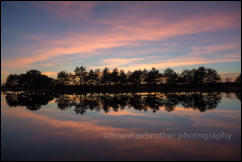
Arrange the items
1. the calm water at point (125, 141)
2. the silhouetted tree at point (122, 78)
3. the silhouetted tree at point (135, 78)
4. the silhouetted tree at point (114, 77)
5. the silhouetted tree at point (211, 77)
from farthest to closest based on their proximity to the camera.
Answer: the silhouetted tree at point (135, 78), the silhouetted tree at point (122, 78), the silhouetted tree at point (114, 77), the silhouetted tree at point (211, 77), the calm water at point (125, 141)

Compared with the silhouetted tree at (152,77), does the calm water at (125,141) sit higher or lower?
lower

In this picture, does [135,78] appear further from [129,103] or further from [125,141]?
[125,141]

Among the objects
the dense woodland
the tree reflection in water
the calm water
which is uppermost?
the dense woodland

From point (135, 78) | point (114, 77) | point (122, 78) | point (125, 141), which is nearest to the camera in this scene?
point (125, 141)

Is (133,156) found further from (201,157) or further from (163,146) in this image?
(201,157)

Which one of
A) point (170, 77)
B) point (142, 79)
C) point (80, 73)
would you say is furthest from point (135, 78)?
point (80, 73)

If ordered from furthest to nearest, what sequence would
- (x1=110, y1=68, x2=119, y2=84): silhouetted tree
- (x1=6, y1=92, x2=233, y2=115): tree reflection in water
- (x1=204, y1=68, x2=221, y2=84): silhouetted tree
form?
(x1=110, y1=68, x2=119, y2=84): silhouetted tree, (x1=204, y1=68, x2=221, y2=84): silhouetted tree, (x1=6, y1=92, x2=233, y2=115): tree reflection in water

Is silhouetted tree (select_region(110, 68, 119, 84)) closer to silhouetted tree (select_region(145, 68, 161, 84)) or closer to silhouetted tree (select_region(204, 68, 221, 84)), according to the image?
silhouetted tree (select_region(145, 68, 161, 84))

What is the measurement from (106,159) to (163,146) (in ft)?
11.1

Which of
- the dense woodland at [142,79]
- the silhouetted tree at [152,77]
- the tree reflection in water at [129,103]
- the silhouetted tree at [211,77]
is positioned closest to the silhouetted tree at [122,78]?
the dense woodland at [142,79]

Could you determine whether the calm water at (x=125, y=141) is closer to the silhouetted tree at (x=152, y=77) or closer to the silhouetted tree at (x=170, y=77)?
the silhouetted tree at (x=152, y=77)

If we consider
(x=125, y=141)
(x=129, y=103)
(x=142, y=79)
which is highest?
(x=142, y=79)

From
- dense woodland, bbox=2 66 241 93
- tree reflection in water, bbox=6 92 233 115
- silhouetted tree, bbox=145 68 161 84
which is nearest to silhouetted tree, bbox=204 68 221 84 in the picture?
dense woodland, bbox=2 66 241 93

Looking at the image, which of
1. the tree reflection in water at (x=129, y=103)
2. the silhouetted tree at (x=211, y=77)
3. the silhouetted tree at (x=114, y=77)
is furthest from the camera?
the silhouetted tree at (x=114, y=77)
